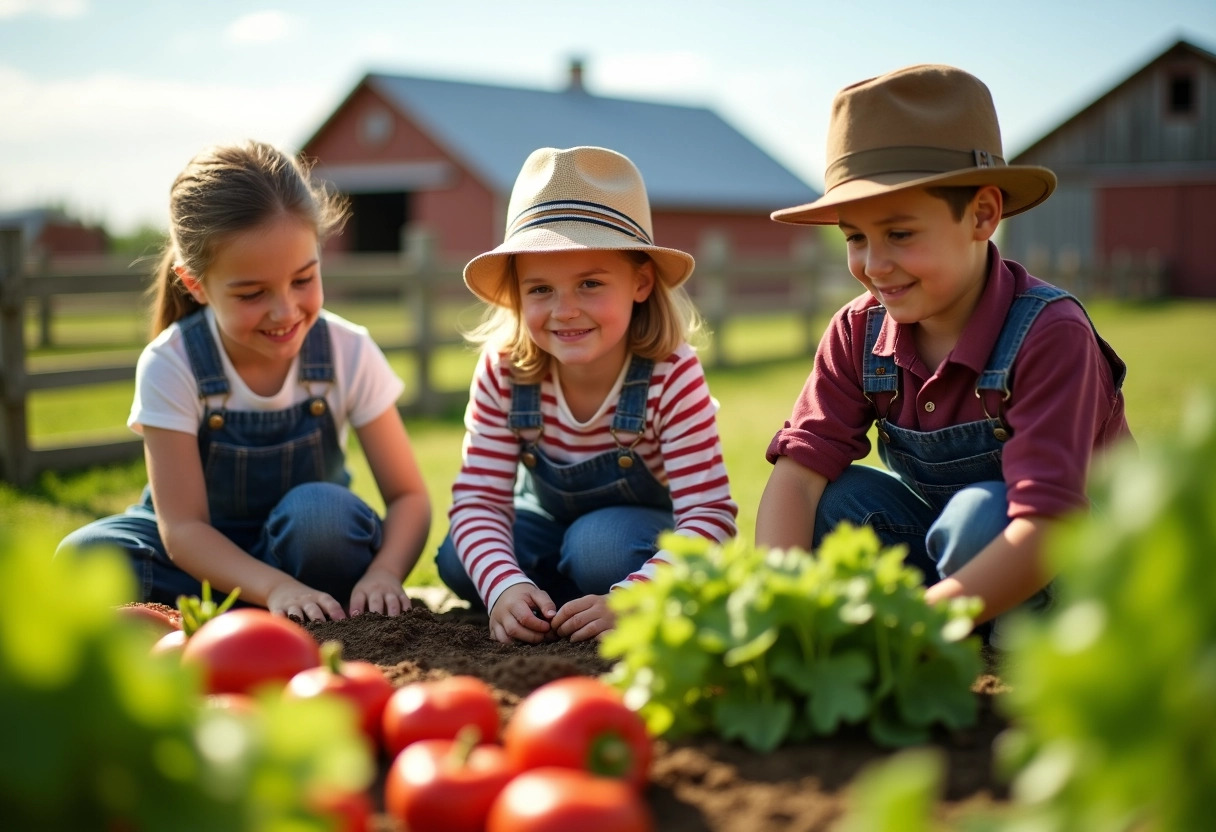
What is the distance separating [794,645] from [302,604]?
1712 mm

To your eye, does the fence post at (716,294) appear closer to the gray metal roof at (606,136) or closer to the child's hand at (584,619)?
the child's hand at (584,619)

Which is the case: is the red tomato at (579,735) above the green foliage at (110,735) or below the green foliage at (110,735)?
below

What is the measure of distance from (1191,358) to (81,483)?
10.7 meters

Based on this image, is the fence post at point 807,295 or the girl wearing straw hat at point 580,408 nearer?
the girl wearing straw hat at point 580,408

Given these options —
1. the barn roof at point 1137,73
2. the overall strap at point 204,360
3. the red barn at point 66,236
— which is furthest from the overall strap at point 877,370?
the red barn at point 66,236

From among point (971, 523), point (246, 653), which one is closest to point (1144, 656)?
point (246, 653)

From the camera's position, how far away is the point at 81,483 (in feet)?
21.5

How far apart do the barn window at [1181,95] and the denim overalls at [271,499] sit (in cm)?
3206

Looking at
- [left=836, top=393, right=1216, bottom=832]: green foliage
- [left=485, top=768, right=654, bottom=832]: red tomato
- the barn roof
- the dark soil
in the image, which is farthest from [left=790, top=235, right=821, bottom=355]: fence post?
the barn roof

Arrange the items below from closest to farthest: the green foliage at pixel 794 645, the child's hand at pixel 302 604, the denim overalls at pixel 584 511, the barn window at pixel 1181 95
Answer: the green foliage at pixel 794 645 → the child's hand at pixel 302 604 → the denim overalls at pixel 584 511 → the barn window at pixel 1181 95

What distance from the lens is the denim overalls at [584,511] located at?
3.34m

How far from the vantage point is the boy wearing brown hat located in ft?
8.08

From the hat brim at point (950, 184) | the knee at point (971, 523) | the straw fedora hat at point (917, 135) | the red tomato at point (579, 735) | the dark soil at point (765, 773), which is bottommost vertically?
the dark soil at point (765, 773)

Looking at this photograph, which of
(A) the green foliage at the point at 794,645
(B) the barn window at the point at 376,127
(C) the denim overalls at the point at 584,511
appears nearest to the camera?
(A) the green foliage at the point at 794,645
